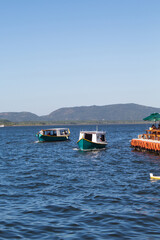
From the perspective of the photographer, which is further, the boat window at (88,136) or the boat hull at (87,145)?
the boat window at (88,136)

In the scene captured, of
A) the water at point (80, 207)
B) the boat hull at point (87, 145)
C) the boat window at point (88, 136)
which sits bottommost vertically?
the water at point (80, 207)

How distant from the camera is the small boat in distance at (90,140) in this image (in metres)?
57.1

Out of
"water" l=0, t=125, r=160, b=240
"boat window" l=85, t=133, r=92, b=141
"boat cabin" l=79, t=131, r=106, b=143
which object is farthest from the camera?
"boat window" l=85, t=133, r=92, b=141

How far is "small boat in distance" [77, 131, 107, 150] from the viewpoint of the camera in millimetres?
57109

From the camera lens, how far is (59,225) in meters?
15.7

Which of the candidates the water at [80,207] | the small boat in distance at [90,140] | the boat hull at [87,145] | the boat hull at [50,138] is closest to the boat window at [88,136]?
the small boat in distance at [90,140]

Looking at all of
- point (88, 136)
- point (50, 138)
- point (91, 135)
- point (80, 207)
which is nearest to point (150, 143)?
point (91, 135)

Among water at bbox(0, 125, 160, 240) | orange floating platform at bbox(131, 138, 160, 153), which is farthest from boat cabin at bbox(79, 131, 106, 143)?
water at bbox(0, 125, 160, 240)

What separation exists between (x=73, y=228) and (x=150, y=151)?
40.7m

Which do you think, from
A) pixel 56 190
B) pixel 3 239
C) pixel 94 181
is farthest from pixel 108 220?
pixel 94 181

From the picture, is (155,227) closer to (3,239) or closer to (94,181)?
(3,239)

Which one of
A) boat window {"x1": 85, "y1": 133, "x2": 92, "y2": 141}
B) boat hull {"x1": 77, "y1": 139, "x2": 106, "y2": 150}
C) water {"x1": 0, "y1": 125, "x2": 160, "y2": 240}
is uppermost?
boat window {"x1": 85, "y1": 133, "x2": 92, "y2": 141}

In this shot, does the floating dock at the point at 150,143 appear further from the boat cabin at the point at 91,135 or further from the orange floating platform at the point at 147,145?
the boat cabin at the point at 91,135

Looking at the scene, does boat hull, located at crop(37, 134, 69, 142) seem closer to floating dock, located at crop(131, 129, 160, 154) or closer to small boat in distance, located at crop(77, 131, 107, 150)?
small boat in distance, located at crop(77, 131, 107, 150)
